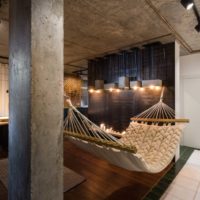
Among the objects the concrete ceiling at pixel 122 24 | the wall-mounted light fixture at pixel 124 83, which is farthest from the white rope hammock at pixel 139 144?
the concrete ceiling at pixel 122 24

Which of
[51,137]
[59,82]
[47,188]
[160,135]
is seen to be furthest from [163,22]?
[47,188]

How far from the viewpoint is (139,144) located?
279 cm

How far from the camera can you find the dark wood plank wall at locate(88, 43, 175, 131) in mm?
3600

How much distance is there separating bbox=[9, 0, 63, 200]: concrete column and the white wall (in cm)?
432

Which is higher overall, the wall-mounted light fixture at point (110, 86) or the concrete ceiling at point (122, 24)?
the concrete ceiling at point (122, 24)

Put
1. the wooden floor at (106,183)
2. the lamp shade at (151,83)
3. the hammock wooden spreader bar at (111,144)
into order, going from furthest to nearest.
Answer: the lamp shade at (151,83) < the wooden floor at (106,183) < the hammock wooden spreader bar at (111,144)

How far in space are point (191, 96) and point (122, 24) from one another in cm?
295

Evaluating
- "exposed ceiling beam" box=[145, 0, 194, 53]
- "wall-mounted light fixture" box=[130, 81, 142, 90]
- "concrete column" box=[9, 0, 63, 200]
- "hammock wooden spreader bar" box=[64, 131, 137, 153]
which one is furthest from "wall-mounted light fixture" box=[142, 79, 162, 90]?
"concrete column" box=[9, 0, 63, 200]

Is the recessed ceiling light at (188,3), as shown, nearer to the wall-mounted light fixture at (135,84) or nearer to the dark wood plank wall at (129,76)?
the dark wood plank wall at (129,76)

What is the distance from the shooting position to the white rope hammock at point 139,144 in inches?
71.3

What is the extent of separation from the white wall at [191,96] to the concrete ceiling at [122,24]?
0.43 meters

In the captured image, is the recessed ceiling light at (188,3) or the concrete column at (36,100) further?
the recessed ceiling light at (188,3)

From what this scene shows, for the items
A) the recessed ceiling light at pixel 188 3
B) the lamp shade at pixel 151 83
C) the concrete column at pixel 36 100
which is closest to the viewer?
the concrete column at pixel 36 100

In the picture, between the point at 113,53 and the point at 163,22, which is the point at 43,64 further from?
the point at 113,53
